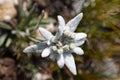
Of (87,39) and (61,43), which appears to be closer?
(61,43)

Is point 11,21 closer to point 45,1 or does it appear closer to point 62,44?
point 45,1

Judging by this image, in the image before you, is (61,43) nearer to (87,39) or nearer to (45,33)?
(45,33)

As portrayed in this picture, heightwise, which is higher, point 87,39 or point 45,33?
point 45,33

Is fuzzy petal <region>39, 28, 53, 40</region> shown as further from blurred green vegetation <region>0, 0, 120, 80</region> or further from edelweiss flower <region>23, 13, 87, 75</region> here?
blurred green vegetation <region>0, 0, 120, 80</region>

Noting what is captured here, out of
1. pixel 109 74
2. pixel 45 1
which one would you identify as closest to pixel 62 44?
pixel 45 1

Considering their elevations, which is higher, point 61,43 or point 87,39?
point 61,43

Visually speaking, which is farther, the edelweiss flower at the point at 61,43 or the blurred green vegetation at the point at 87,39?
the blurred green vegetation at the point at 87,39

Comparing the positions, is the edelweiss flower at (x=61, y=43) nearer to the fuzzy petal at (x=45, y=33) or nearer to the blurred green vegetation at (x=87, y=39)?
the fuzzy petal at (x=45, y=33)

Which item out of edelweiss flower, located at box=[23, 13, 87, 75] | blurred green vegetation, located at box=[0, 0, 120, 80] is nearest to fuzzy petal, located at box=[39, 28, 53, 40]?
edelweiss flower, located at box=[23, 13, 87, 75]

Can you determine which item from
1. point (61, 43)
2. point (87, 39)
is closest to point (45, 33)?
point (61, 43)

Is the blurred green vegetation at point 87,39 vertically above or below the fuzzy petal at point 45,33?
below

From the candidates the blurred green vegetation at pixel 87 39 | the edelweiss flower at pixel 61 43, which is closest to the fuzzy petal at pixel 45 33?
the edelweiss flower at pixel 61 43

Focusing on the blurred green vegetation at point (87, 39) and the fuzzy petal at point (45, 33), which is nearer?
the fuzzy petal at point (45, 33)
